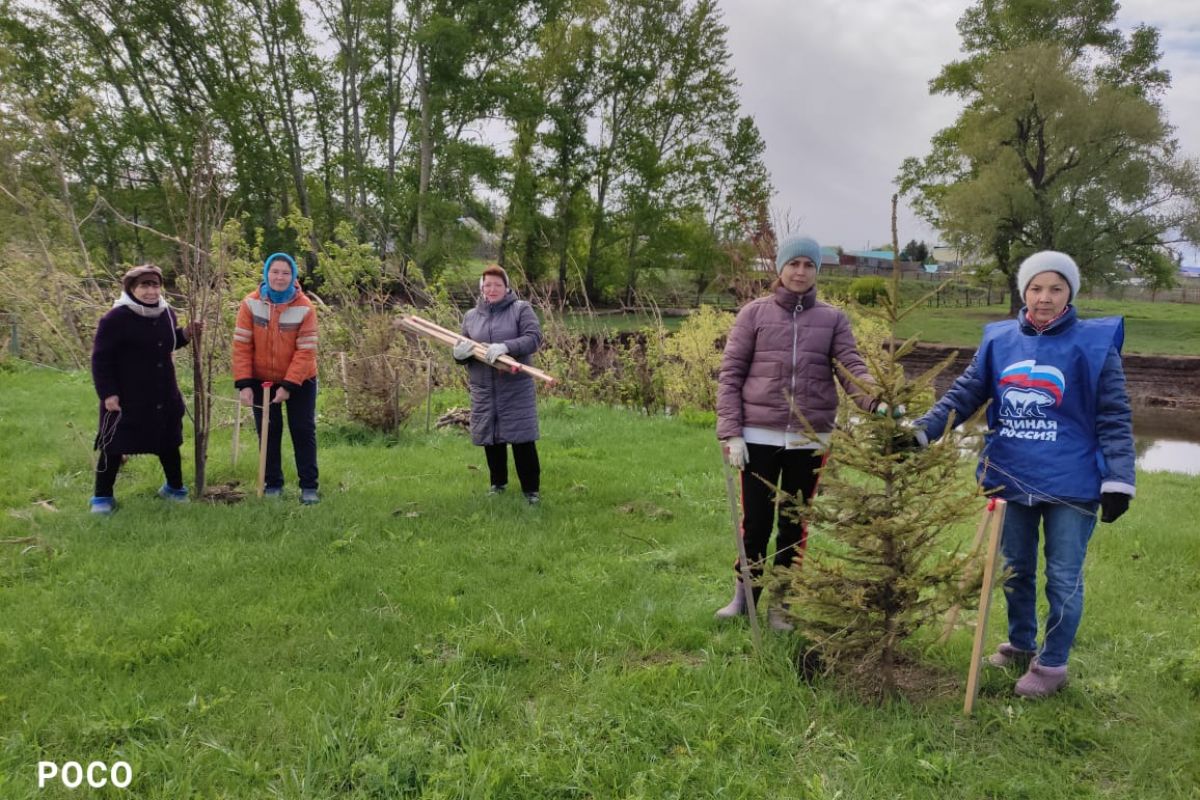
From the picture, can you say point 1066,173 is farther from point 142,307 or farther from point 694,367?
point 142,307

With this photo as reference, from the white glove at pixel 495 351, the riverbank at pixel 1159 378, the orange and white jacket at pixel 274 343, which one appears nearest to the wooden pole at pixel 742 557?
the white glove at pixel 495 351

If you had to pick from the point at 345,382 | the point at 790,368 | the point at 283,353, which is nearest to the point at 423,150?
the point at 345,382

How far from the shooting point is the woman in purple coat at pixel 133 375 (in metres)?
4.78

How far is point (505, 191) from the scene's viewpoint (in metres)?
29.1

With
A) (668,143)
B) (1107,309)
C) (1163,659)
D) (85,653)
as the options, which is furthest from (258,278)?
(1107,309)

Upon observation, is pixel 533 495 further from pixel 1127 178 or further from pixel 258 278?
pixel 1127 178

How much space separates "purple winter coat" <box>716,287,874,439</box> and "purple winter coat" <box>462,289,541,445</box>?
2.23 meters

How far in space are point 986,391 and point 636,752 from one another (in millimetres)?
2129

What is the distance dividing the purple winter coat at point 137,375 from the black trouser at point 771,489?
13.8ft

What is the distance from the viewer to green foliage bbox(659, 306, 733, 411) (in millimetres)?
10445

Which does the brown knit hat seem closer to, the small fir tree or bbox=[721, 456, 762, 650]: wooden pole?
bbox=[721, 456, 762, 650]: wooden pole

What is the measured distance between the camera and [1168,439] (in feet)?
49.4

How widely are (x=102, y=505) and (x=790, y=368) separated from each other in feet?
15.6

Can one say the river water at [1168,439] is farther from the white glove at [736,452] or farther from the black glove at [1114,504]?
the white glove at [736,452]
